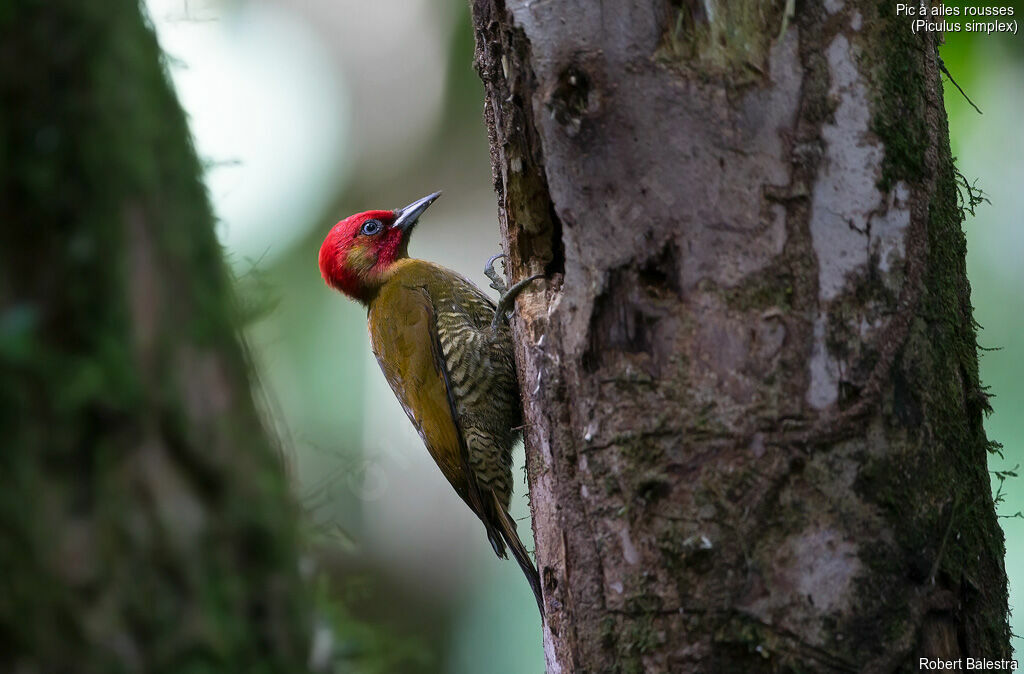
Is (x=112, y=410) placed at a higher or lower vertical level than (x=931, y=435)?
lower

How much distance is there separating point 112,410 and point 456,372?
2.68 metres

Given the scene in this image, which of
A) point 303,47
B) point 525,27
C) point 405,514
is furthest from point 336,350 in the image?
point 525,27

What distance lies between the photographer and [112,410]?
0.99 meters

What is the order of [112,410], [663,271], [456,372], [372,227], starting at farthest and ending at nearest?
[372,227] < [456,372] < [663,271] < [112,410]

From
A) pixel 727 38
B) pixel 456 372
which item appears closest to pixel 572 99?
pixel 727 38

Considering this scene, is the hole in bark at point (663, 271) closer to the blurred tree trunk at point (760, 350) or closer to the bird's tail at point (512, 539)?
the blurred tree trunk at point (760, 350)

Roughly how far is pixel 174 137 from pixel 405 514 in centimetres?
529

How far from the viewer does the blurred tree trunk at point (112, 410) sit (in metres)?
0.96

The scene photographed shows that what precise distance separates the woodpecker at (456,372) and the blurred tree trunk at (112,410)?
2130 millimetres

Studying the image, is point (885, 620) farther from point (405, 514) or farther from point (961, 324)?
point (405, 514)

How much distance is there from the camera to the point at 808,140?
1968mm

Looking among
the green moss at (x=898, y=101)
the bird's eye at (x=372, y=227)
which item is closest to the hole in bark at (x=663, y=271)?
the green moss at (x=898, y=101)

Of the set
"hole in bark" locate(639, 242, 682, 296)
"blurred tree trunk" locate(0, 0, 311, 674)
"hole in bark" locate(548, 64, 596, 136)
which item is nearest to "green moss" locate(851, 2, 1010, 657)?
"hole in bark" locate(639, 242, 682, 296)

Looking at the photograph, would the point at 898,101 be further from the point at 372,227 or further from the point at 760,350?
the point at 372,227
